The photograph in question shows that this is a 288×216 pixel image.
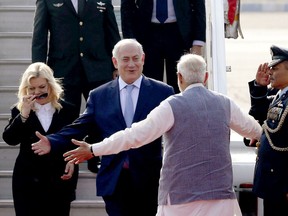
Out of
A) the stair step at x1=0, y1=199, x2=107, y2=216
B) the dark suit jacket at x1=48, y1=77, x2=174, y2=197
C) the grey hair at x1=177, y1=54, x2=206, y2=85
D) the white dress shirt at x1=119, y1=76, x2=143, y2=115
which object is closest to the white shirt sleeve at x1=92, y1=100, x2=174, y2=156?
the grey hair at x1=177, y1=54, x2=206, y2=85

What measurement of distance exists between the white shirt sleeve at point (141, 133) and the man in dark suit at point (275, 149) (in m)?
0.77

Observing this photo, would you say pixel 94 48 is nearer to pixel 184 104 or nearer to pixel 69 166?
pixel 69 166

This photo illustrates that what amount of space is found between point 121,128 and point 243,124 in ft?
2.91

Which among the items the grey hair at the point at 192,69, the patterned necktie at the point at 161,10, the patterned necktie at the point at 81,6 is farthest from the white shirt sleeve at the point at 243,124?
the patterned necktie at the point at 81,6

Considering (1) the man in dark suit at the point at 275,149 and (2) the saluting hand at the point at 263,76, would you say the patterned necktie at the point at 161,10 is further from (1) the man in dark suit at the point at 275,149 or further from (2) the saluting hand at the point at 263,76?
(1) the man in dark suit at the point at 275,149

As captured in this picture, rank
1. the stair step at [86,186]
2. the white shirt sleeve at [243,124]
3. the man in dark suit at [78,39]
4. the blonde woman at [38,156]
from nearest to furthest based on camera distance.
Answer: the white shirt sleeve at [243,124]
the blonde woman at [38,156]
the stair step at [86,186]
the man in dark suit at [78,39]

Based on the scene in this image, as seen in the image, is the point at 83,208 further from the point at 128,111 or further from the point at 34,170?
the point at 128,111

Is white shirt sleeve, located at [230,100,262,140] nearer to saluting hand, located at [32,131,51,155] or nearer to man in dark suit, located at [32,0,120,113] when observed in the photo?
saluting hand, located at [32,131,51,155]

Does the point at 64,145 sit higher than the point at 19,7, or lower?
lower

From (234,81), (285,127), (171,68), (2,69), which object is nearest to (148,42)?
(171,68)

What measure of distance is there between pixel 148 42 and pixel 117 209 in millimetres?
2227

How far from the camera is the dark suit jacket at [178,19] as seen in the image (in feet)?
29.4

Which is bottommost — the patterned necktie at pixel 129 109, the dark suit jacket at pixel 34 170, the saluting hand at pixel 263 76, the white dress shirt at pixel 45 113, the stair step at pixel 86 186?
the stair step at pixel 86 186

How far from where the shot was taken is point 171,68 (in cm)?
907
